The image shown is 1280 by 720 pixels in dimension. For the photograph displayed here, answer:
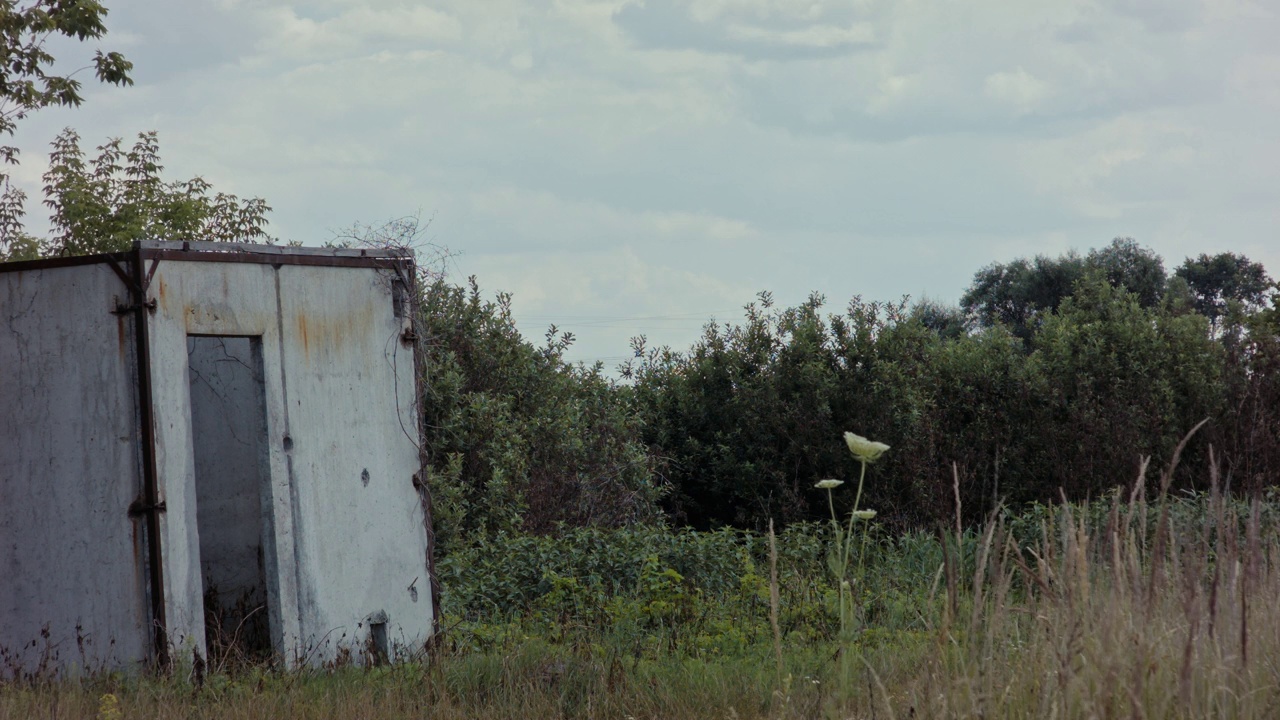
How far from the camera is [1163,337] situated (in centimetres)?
1540

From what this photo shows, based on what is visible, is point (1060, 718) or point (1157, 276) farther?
point (1157, 276)

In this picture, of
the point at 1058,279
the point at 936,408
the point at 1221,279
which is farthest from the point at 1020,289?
the point at 936,408

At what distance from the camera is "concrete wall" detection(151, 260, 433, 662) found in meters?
6.79

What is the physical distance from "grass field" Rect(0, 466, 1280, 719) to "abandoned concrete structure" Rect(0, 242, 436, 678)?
351mm

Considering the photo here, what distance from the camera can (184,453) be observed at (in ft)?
A: 22.5

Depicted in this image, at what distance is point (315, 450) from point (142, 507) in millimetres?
1149

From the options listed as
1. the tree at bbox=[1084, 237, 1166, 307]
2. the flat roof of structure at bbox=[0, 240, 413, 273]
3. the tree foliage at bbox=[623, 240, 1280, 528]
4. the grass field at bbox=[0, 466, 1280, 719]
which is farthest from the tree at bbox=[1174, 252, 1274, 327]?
the flat roof of structure at bbox=[0, 240, 413, 273]

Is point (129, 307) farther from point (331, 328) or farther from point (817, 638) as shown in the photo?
point (817, 638)

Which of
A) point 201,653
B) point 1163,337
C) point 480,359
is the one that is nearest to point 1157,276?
point 1163,337

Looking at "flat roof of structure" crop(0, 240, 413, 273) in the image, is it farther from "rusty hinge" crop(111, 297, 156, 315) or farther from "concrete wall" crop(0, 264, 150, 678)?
"rusty hinge" crop(111, 297, 156, 315)

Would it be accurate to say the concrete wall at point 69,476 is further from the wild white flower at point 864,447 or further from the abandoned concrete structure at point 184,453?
the wild white flower at point 864,447

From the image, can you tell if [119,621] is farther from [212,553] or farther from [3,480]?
[212,553]

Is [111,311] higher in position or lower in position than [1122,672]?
higher

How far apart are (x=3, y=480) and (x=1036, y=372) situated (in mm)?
12056
